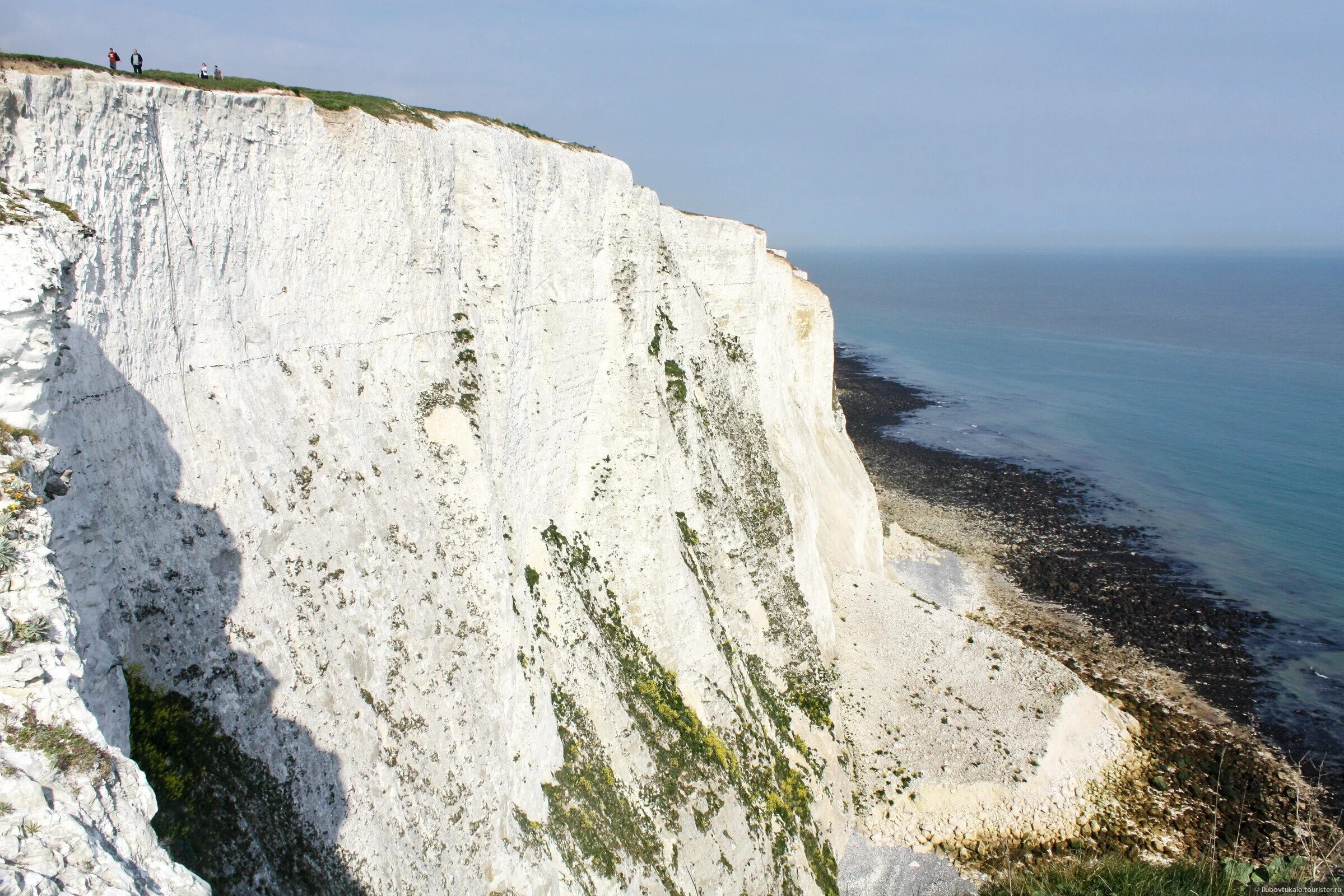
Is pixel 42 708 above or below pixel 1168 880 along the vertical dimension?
above

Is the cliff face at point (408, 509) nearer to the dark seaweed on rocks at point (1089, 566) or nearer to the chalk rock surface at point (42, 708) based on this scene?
Result: the chalk rock surface at point (42, 708)

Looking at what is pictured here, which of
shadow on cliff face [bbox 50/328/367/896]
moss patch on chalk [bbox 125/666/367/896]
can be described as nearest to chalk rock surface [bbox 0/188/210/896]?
shadow on cliff face [bbox 50/328/367/896]

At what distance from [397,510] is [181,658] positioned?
455 centimetres

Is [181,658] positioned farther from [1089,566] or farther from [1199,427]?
[1199,427]

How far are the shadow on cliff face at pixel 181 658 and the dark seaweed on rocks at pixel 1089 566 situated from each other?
1529 inches

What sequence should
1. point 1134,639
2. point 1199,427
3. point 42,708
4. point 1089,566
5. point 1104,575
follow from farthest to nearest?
point 1199,427
point 1089,566
point 1104,575
point 1134,639
point 42,708

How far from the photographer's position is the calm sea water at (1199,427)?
43.9 metres

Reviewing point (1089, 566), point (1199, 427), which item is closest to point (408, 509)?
point (1089, 566)

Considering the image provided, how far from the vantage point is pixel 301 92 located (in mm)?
13945

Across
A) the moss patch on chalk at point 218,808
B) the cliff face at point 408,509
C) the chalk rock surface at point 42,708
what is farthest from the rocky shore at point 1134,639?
the chalk rock surface at point 42,708

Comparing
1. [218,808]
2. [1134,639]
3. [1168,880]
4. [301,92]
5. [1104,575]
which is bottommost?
[1134,639]

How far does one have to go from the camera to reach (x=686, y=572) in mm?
20703

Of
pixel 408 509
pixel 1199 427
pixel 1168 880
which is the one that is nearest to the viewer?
pixel 408 509

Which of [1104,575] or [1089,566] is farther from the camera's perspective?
[1089,566]
